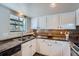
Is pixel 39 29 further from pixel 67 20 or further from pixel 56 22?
pixel 67 20

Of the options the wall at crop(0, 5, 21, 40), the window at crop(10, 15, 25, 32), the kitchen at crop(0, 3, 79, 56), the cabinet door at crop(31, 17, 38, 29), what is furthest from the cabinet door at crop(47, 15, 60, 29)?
the wall at crop(0, 5, 21, 40)

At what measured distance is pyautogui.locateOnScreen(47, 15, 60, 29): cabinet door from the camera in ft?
4.21

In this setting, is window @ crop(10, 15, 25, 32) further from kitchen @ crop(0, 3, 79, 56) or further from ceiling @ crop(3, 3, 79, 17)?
ceiling @ crop(3, 3, 79, 17)

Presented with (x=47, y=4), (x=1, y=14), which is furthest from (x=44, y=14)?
(x=1, y=14)

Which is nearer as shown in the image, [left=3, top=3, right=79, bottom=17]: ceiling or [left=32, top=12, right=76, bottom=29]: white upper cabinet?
[left=3, top=3, right=79, bottom=17]: ceiling

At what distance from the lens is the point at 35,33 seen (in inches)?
51.8

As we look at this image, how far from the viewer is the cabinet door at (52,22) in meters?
1.28

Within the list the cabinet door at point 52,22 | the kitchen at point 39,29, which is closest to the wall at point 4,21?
the kitchen at point 39,29

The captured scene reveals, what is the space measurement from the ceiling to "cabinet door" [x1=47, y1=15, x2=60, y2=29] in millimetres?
81

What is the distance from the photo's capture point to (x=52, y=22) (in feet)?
4.33

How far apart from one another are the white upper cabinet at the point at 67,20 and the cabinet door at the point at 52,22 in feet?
0.20

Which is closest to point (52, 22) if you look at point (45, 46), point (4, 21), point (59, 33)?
point (59, 33)

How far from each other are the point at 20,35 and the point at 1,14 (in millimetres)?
342

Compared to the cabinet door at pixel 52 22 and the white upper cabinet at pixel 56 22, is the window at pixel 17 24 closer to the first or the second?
the white upper cabinet at pixel 56 22
